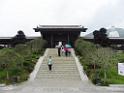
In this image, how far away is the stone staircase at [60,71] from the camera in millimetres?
31500

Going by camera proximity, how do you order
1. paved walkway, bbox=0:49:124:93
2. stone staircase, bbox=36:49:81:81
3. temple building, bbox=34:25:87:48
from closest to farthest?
1. paved walkway, bbox=0:49:124:93
2. stone staircase, bbox=36:49:81:81
3. temple building, bbox=34:25:87:48

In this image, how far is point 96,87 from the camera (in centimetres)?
2631

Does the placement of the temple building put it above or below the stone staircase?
above

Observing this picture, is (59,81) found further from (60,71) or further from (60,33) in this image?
(60,33)

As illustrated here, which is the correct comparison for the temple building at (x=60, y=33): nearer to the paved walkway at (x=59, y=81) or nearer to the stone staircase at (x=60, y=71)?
the paved walkway at (x=59, y=81)

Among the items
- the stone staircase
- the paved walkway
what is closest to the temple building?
the paved walkway

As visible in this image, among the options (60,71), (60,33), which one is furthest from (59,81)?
(60,33)

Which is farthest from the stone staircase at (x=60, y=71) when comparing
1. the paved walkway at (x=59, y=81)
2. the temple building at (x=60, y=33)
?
the temple building at (x=60, y=33)

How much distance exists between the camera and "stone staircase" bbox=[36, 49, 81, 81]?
31.5 m

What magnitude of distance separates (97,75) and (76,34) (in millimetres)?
30846

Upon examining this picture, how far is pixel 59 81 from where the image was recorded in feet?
97.1

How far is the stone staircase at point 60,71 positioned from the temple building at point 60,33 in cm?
2027

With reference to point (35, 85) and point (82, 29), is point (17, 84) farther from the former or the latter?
point (82, 29)

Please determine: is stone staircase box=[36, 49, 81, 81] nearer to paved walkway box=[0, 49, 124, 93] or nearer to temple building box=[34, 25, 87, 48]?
paved walkway box=[0, 49, 124, 93]
